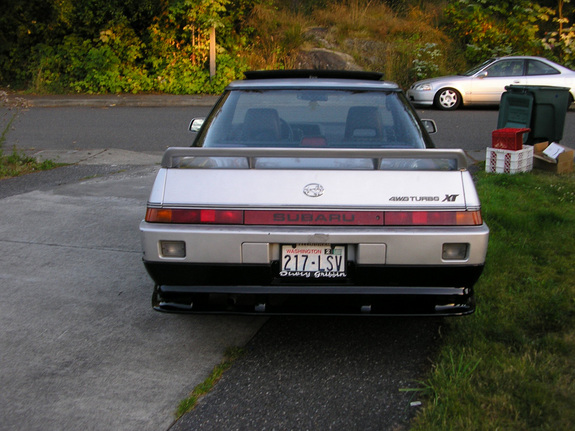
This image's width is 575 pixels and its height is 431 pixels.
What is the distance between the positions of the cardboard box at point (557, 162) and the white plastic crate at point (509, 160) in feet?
0.64

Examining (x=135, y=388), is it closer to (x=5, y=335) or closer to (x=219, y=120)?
(x=5, y=335)

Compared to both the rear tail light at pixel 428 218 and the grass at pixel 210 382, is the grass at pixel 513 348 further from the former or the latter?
the rear tail light at pixel 428 218

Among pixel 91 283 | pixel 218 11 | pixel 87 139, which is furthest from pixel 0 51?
pixel 91 283

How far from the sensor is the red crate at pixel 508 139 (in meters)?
8.24

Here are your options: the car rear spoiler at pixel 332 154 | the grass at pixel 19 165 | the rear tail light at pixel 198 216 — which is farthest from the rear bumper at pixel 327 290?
the grass at pixel 19 165

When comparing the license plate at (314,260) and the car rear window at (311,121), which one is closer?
the license plate at (314,260)

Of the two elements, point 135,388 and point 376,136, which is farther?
point 376,136

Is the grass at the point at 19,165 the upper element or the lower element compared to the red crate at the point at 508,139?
lower

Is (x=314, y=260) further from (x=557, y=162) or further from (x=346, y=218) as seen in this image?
(x=557, y=162)

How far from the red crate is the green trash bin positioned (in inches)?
27.7

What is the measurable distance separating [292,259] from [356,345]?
0.82m

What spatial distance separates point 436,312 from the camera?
3543 millimetres

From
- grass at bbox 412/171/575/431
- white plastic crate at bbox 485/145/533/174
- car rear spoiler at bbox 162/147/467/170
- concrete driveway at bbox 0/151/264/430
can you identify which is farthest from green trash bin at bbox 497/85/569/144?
car rear spoiler at bbox 162/147/467/170

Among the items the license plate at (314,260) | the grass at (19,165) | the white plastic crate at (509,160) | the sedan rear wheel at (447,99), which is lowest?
the sedan rear wheel at (447,99)
